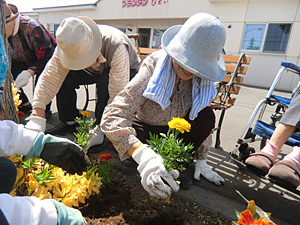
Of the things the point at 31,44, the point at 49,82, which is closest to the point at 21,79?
the point at 31,44

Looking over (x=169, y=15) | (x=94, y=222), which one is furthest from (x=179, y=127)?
(x=169, y=15)

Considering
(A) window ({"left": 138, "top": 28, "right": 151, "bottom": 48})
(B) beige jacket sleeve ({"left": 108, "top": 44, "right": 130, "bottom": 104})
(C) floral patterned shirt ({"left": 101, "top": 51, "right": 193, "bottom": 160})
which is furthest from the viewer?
(A) window ({"left": 138, "top": 28, "right": 151, "bottom": 48})

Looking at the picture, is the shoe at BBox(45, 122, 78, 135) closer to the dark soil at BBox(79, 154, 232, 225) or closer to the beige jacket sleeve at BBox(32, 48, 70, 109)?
the beige jacket sleeve at BBox(32, 48, 70, 109)

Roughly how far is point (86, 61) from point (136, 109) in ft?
2.55

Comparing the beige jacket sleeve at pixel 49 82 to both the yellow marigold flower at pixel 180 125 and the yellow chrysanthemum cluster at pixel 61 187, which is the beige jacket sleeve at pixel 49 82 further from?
the yellow marigold flower at pixel 180 125

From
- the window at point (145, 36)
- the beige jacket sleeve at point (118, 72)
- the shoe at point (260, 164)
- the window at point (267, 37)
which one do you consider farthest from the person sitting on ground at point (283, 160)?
the window at point (145, 36)

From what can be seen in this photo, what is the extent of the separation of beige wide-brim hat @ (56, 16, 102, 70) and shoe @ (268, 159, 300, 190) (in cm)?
171

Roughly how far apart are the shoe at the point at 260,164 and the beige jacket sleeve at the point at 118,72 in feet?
4.15

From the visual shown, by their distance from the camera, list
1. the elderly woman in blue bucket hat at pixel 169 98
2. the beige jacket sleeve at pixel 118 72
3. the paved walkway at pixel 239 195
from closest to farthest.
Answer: the elderly woman in blue bucket hat at pixel 169 98
the paved walkway at pixel 239 195
the beige jacket sleeve at pixel 118 72

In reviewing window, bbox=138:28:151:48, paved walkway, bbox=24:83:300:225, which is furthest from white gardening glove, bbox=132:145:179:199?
window, bbox=138:28:151:48

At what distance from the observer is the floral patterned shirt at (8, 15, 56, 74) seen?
8.41ft

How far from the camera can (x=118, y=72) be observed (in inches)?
82.3

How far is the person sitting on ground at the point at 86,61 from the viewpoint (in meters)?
1.82

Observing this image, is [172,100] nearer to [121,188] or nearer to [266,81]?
[121,188]
